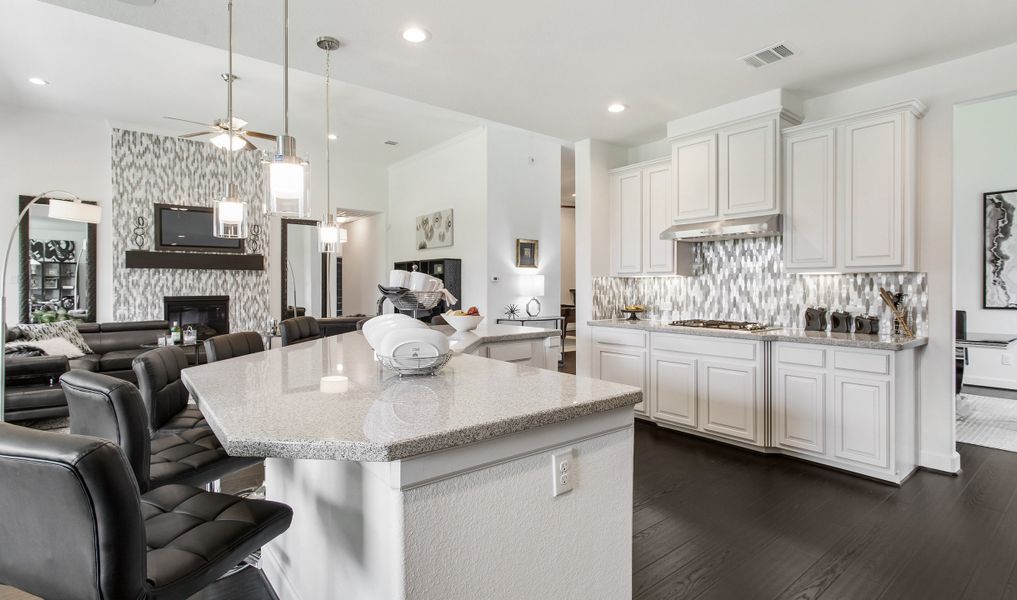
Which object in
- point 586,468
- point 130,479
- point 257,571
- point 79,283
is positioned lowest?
point 257,571

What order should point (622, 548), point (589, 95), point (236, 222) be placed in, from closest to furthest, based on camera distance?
point (622, 548) → point (236, 222) → point (589, 95)

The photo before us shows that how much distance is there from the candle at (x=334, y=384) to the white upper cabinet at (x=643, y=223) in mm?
3444

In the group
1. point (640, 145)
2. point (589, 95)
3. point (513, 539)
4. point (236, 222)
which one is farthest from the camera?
point (640, 145)

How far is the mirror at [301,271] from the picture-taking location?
27.0 ft

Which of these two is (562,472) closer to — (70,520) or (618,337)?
(70,520)

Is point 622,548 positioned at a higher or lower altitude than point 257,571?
higher

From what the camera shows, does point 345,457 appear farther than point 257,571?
No

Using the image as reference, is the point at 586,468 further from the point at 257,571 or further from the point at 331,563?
the point at 257,571

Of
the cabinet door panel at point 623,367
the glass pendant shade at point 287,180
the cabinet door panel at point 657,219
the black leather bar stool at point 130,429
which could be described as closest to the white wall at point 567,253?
the cabinet door panel at point 657,219

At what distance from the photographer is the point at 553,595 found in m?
1.43

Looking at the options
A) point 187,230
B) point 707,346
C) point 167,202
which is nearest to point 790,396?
point 707,346

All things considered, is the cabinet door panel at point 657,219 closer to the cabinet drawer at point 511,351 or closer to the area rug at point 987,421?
the cabinet drawer at point 511,351

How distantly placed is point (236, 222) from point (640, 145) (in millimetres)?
3874

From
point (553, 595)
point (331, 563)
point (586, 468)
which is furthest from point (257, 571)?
point (586, 468)
